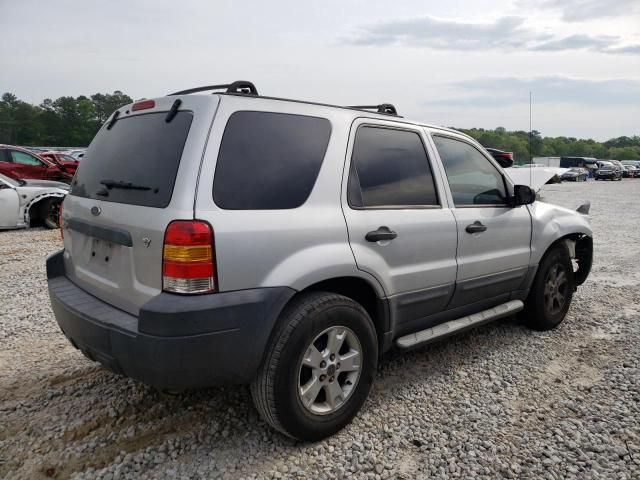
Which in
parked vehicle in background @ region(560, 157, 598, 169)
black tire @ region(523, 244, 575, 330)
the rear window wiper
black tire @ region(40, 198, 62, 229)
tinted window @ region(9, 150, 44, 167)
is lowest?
black tire @ region(523, 244, 575, 330)

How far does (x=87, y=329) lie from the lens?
8.29 feet

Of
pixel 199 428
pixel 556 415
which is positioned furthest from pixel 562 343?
pixel 199 428

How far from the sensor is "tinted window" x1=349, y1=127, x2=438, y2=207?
2924 millimetres

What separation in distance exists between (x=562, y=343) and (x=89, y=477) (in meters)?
3.72

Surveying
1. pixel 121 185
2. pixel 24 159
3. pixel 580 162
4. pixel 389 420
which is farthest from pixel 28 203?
pixel 580 162

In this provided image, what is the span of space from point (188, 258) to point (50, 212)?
912 cm

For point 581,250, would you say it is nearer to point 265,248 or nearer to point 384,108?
point 384,108

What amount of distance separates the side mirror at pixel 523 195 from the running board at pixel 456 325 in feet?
2.71

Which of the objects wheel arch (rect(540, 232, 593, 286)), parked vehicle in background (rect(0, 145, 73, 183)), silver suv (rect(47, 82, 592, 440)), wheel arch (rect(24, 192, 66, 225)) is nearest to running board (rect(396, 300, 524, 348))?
silver suv (rect(47, 82, 592, 440))

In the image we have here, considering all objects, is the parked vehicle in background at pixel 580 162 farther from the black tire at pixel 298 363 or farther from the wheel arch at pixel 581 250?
the black tire at pixel 298 363

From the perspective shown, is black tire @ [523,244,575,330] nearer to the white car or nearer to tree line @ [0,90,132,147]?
the white car

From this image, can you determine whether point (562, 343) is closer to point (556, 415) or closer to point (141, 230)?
point (556, 415)

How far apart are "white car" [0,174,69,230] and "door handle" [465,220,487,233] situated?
8.97 meters

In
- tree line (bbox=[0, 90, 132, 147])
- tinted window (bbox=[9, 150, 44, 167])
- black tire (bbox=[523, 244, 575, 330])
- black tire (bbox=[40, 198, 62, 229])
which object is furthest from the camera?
tree line (bbox=[0, 90, 132, 147])
